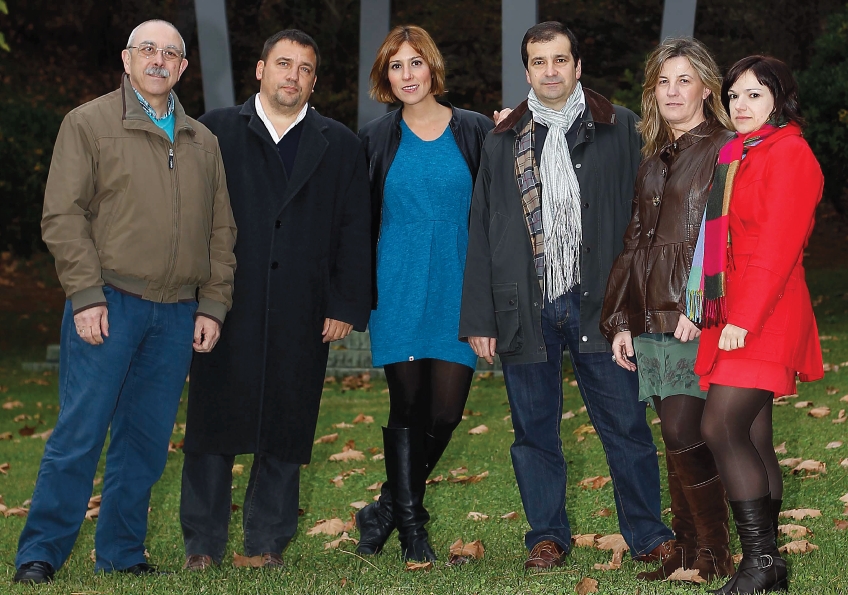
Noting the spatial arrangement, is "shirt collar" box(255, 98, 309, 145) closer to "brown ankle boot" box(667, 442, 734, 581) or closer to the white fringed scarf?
the white fringed scarf

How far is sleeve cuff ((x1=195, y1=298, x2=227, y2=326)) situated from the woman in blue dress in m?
0.70

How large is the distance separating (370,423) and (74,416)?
4.60 meters

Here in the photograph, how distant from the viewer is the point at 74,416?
4234 mm

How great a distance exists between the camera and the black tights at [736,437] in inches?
145

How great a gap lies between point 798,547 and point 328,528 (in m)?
2.30

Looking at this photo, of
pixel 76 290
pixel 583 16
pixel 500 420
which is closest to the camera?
pixel 76 290

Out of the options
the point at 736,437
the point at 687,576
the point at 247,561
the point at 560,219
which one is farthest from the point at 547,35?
the point at 247,561

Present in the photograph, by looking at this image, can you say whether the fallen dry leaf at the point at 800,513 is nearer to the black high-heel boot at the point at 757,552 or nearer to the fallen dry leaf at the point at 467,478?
the black high-heel boot at the point at 757,552

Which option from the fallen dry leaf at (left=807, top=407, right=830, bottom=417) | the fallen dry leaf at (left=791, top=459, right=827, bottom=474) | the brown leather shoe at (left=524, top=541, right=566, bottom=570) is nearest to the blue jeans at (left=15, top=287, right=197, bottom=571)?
the brown leather shoe at (left=524, top=541, right=566, bottom=570)

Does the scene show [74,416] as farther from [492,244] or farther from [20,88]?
[20,88]

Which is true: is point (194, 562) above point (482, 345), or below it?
below

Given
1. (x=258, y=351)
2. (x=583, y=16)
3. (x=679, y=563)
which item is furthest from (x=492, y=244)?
(x=583, y=16)

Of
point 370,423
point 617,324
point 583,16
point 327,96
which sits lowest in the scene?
point 370,423

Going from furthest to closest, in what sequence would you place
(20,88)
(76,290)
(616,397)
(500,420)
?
1. (20,88)
2. (500,420)
3. (616,397)
4. (76,290)
